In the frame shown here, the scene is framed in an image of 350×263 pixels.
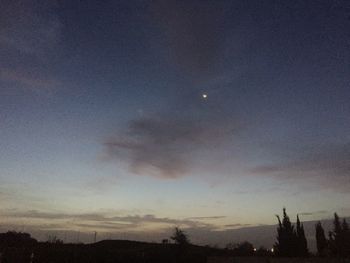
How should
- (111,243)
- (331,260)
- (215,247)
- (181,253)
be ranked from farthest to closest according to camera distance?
1. (111,243)
2. (215,247)
3. (181,253)
4. (331,260)

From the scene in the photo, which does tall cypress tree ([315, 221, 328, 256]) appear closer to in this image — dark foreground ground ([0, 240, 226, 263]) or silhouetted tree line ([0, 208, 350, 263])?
silhouetted tree line ([0, 208, 350, 263])

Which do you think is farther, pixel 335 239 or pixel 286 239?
pixel 335 239

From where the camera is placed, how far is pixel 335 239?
225ft

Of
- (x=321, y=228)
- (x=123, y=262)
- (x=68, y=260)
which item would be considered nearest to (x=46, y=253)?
(x=68, y=260)

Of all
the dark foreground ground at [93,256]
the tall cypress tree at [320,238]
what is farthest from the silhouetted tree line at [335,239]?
the dark foreground ground at [93,256]

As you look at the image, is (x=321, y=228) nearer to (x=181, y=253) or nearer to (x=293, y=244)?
(x=293, y=244)

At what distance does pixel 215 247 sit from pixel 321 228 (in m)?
20.6

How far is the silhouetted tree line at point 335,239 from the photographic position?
61.5m

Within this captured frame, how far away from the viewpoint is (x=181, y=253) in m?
53.2

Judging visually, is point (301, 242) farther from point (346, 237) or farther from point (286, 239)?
point (346, 237)

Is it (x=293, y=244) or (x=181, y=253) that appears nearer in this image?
(x=181, y=253)

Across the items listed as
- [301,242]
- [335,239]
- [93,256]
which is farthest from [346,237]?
[93,256]

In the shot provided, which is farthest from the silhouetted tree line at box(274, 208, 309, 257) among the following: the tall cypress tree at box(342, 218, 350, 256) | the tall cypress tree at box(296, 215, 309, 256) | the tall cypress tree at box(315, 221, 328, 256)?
the tall cypress tree at box(315, 221, 328, 256)

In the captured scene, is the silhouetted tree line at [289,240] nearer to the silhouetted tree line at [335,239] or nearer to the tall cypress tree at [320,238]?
the silhouetted tree line at [335,239]
